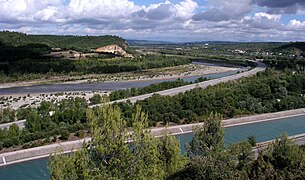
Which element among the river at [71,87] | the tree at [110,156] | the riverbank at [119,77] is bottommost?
the riverbank at [119,77]

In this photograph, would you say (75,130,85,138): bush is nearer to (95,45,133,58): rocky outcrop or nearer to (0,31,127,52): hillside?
(0,31,127,52): hillside

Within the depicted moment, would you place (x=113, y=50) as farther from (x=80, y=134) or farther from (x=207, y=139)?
(x=207, y=139)

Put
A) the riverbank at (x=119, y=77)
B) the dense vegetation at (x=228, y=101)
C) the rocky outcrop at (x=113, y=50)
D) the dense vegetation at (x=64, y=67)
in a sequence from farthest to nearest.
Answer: the rocky outcrop at (x=113, y=50) < the dense vegetation at (x=64, y=67) < the riverbank at (x=119, y=77) < the dense vegetation at (x=228, y=101)

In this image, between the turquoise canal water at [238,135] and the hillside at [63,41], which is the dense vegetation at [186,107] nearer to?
the turquoise canal water at [238,135]

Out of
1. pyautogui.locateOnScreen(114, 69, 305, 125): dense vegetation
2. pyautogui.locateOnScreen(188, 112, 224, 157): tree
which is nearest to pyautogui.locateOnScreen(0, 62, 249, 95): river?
pyautogui.locateOnScreen(114, 69, 305, 125): dense vegetation

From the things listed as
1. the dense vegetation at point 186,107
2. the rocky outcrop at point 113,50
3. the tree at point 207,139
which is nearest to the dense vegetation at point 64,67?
the rocky outcrop at point 113,50

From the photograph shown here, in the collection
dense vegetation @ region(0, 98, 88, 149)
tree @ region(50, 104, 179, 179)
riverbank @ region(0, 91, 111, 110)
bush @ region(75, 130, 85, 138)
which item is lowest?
riverbank @ region(0, 91, 111, 110)
